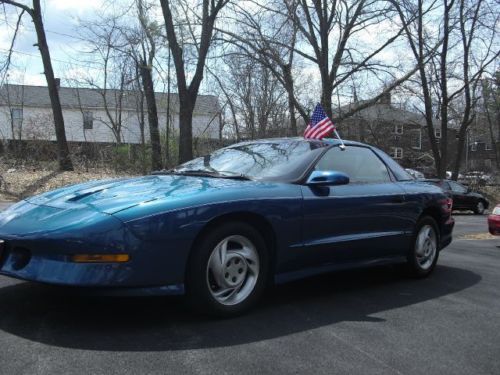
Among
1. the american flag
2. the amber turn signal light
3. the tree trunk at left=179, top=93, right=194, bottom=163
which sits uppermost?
the tree trunk at left=179, top=93, right=194, bottom=163

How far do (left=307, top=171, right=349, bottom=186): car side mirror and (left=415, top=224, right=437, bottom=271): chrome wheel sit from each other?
70.3 inches

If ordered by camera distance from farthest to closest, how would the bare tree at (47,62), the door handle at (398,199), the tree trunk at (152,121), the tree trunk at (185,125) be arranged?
the tree trunk at (152,121) → the bare tree at (47,62) → the tree trunk at (185,125) → the door handle at (398,199)

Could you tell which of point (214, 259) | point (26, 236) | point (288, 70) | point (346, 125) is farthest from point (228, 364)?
point (346, 125)

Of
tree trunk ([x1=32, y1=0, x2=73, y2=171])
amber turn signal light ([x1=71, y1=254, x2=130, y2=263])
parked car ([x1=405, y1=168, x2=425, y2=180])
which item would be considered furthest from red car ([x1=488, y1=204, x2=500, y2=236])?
tree trunk ([x1=32, y1=0, x2=73, y2=171])

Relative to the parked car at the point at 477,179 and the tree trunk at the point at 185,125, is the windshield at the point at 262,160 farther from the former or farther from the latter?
the parked car at the point at 477,179

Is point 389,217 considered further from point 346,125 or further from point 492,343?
point 346,125

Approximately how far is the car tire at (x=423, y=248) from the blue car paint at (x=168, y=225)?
0.65 metres

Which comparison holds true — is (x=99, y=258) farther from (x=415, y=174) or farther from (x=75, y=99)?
(x=75, y=99)


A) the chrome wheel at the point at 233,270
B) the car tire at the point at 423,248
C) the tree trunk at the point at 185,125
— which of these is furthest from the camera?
the tree trunk at the point at 185,125

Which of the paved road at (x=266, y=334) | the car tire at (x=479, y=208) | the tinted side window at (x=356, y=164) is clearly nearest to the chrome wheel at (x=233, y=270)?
the paved road at (x=266, y=334)

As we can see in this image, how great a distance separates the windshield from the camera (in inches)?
189

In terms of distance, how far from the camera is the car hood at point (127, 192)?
3855 mm

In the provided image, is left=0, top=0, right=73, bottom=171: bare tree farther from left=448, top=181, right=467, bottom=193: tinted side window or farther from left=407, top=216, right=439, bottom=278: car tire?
left=407, top=216, right=439, bottom=278: car tire

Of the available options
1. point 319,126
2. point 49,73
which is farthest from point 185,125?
point 319,126
